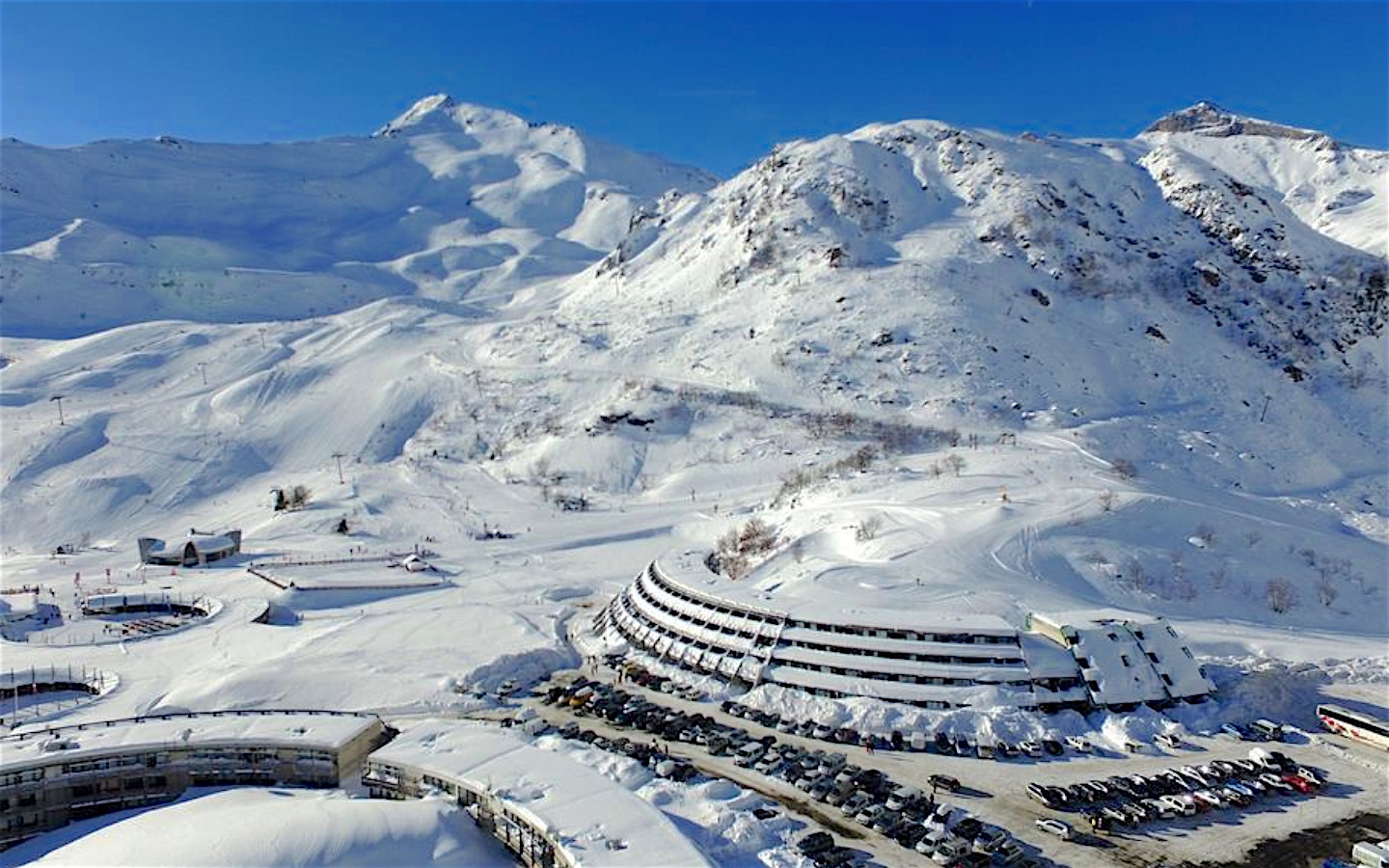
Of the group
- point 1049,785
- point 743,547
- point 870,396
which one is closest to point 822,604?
point 1049,785

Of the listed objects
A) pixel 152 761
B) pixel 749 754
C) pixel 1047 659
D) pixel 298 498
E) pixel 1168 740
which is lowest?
pixel 1168 740

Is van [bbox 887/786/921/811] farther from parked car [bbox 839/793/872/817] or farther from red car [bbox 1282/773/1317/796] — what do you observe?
red car [bbox 1282/773/1317/796]

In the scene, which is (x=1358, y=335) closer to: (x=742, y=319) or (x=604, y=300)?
(x=742, y=319)

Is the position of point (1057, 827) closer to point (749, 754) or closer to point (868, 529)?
point (749, 754)

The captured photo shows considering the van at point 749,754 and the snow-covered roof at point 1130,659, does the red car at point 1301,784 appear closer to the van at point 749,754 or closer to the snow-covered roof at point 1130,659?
the snow-covered roof at point 1130,659

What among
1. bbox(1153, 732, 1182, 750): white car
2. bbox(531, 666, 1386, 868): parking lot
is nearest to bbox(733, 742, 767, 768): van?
bbox(531, 666, 1386, 868): parking lot

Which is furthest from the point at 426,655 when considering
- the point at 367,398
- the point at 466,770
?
the point at 367,398
